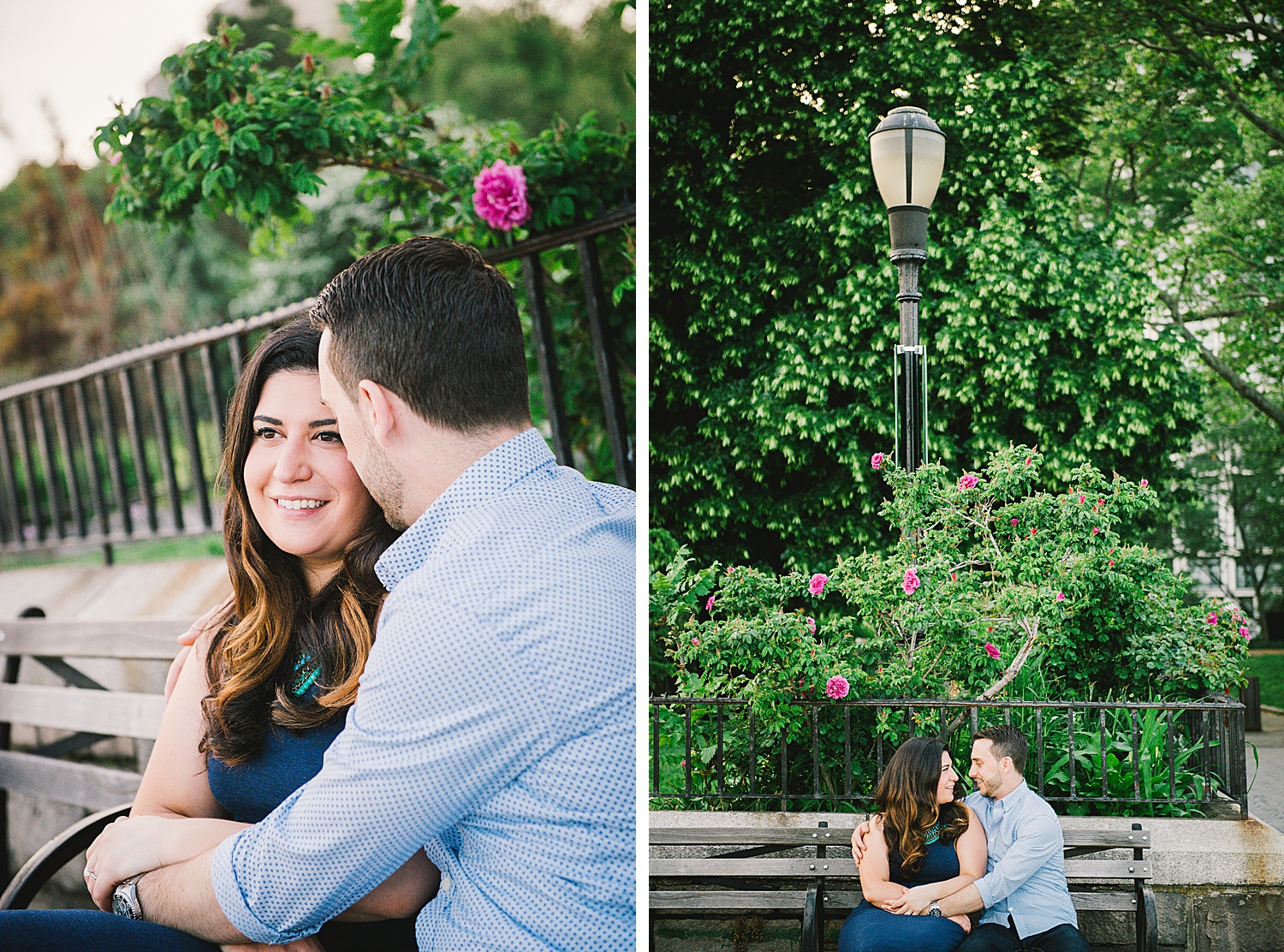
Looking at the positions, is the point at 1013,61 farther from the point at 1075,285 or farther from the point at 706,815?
the point at 706,815

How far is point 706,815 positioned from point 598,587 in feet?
3.63

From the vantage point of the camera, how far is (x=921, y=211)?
2.19m

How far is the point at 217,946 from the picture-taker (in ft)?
4.60

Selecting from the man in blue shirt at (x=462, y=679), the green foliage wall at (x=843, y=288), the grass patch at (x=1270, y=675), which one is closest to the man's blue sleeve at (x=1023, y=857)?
the grass patch at (x=1270, y=675)

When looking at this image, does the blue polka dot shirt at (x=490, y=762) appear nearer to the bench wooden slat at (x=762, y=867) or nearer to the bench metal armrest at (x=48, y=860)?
the bench metal armrest at (x=48, y=860)

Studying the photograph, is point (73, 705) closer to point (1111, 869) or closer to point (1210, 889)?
point (1111, 869)

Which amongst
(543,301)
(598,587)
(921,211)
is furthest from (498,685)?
(921,211)

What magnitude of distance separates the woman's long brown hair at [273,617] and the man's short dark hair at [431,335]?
0.70ft

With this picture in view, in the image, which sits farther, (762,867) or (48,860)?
(762,867)

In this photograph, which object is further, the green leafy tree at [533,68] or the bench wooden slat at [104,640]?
the green leafy tree at [533,68]

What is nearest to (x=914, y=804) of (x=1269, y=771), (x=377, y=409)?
(x=1269, y=771)

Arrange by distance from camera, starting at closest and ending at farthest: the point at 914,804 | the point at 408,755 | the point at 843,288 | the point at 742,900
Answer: the point at 408,755, the point at 914,804, the point at 742,900, the point at 843,288

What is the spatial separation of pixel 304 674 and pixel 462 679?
512 millimetres

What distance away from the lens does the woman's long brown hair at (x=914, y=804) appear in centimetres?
200
